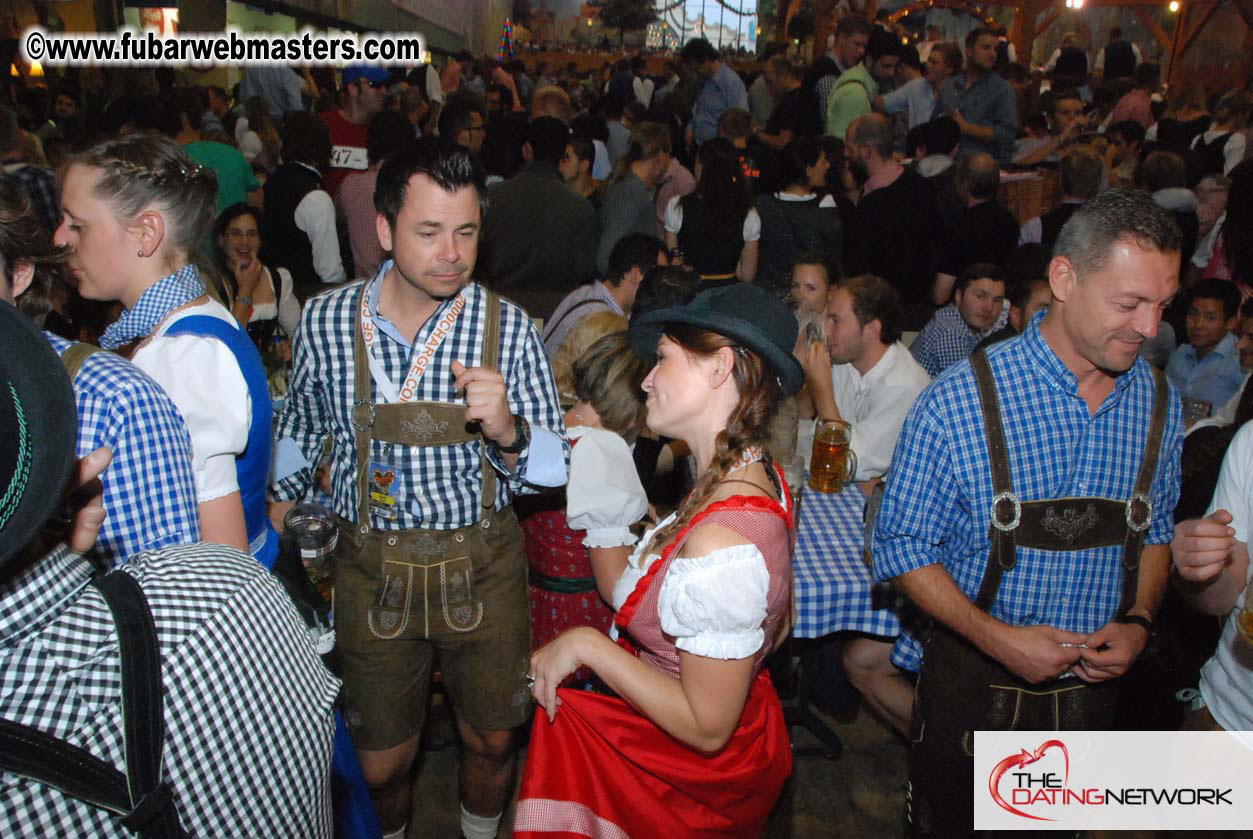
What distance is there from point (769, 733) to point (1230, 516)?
1145mm

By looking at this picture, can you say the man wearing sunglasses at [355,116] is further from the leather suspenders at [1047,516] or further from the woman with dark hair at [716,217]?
the leather suspenders at [1047,516]

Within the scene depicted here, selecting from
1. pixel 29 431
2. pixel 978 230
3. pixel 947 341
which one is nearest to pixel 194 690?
pixel 29 431

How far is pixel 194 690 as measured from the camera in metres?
1.01

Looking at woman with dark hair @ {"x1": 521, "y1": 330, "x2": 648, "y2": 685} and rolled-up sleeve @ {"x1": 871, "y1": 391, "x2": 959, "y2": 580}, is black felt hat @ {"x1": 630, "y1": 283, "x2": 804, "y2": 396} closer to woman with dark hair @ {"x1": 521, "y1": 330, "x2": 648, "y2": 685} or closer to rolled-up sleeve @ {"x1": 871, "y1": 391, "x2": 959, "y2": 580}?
rolled-up sleeve @ {"x1": 871, "y1": 391, "x2": 959, "y2": 580}

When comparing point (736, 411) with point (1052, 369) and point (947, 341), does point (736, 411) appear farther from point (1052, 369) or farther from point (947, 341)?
point (947, 341)

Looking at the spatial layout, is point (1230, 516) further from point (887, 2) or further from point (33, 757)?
point (887, 2)

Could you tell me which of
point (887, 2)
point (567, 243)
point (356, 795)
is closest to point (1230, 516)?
point (356, 795)

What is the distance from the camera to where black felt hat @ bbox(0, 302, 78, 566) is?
Answer: 817 mm

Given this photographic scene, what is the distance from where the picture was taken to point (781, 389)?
198 centimetres

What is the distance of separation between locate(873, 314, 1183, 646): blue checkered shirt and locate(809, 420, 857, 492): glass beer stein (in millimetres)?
1226

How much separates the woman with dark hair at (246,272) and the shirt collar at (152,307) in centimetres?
237

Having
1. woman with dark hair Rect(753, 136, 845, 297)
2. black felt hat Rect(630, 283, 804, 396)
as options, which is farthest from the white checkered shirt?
woman with dark hair Rect(753, 136, 845, 297)

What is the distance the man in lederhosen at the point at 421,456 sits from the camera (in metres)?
2.32

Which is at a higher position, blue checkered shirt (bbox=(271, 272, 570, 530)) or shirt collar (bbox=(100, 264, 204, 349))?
shirt collar (bbox=(100, 264, 204, 349))
